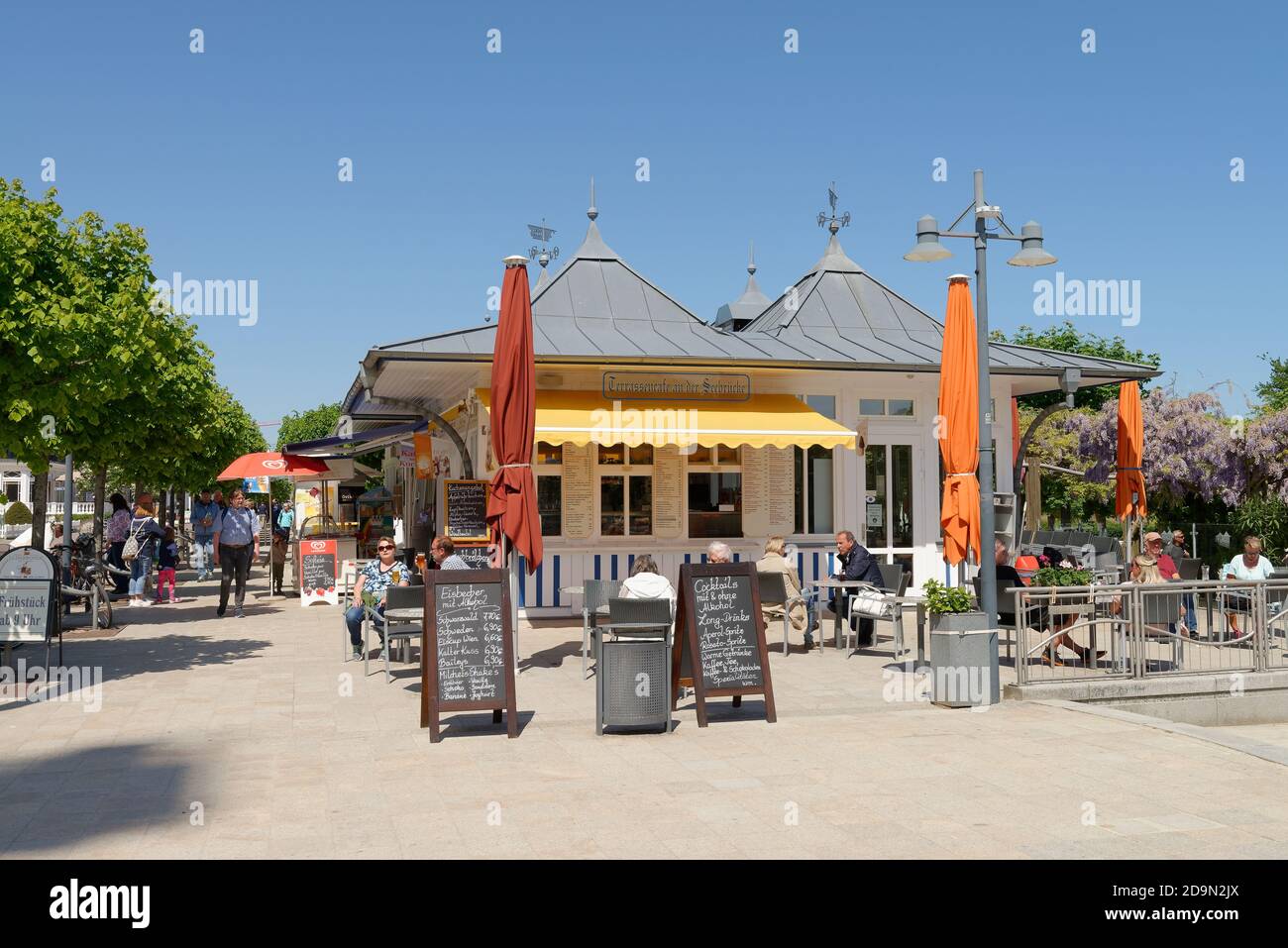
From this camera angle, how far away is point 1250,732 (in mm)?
10148

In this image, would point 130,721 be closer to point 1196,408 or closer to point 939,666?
point 939,666

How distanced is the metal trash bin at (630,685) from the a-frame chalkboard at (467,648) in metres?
0.65

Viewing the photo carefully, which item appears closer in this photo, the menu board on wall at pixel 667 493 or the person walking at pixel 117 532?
the menu board on wall at pixel 667 493

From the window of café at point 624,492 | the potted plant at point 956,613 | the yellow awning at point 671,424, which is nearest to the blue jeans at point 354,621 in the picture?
the yellow awning at point 671,424

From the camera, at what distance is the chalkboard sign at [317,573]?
18.1m

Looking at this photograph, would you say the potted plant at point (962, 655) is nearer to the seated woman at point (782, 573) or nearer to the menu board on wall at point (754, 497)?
the seated woman at point (782, 573)

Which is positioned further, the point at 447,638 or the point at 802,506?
the point at 802,506

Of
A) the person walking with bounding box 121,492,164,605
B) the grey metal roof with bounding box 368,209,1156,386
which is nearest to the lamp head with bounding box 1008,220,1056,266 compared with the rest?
the grey metal roof with bounding box 368,209,1156,386

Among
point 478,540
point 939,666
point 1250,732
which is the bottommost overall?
point 1250,732

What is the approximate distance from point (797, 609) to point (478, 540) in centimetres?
467

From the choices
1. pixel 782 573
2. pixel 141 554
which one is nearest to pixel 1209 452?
pixel 782 573

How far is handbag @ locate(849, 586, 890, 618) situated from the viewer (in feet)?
40.2
